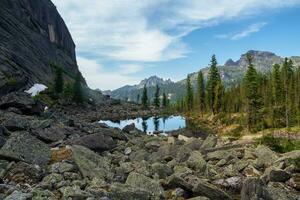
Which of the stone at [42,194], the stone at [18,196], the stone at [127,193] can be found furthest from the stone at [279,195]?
the stone at [18,196]

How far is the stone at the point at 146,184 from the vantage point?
18.0 m

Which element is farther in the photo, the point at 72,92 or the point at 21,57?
the point at 72,92

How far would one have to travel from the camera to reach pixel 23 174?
17.8 metres

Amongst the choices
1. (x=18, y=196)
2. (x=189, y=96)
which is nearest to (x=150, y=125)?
(x=189, y=96)

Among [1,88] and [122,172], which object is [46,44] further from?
[122,172]

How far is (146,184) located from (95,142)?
899cm

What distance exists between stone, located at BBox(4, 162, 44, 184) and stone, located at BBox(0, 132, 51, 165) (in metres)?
1.23

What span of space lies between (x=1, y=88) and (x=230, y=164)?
24659 millimetres

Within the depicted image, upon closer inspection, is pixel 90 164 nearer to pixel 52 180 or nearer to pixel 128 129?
pixel 52 180

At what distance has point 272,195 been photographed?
1841 cm

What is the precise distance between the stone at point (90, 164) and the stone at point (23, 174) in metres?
2.22

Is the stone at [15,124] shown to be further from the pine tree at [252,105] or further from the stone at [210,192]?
the pine tree at [252,105]

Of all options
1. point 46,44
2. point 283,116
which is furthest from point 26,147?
point 46,44

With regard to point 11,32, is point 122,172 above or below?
below
